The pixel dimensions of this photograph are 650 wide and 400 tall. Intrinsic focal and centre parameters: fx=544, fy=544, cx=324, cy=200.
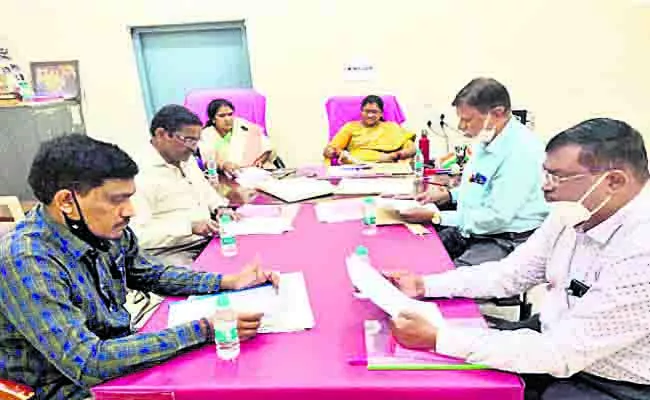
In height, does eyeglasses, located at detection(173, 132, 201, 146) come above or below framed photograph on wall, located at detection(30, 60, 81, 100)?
below

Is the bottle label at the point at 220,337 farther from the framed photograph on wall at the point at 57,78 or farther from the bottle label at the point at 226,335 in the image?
the framed photograph on wall at the point at 57,78

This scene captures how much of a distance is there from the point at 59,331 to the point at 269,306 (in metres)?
0.48

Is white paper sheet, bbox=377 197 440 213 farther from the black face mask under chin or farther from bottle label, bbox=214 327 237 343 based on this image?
the black face mask under chin

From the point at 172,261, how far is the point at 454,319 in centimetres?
121

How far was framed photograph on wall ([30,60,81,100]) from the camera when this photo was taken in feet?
15.3

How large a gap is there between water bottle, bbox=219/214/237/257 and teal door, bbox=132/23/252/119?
9.65 feet

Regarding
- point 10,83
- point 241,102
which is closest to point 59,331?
point 241,102

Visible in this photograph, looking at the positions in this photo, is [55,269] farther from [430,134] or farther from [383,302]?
[430,134]

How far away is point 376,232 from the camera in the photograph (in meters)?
1.91

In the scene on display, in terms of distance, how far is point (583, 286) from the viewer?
1.24m

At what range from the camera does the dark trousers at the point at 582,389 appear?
3.68ft

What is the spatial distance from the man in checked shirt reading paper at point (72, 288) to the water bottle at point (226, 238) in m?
0.48

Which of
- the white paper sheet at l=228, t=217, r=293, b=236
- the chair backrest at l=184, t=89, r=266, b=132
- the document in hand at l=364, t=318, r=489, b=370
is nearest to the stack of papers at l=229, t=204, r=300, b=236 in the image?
the white paper sheet at l=228, t=217, r=293, b=236

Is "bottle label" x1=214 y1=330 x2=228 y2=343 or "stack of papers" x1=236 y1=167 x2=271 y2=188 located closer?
"bottle label" x1=214 y1=330 x2=228 y2=343
